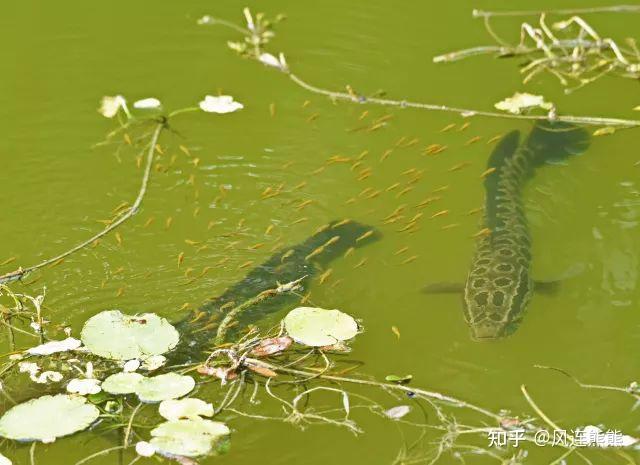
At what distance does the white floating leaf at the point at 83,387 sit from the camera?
12.4 ft

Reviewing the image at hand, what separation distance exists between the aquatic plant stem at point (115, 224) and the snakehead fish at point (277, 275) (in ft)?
2.05

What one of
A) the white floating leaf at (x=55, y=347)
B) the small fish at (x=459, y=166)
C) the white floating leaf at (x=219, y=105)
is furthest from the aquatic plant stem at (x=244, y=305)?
the white floating leaf at (x=219, y=105)

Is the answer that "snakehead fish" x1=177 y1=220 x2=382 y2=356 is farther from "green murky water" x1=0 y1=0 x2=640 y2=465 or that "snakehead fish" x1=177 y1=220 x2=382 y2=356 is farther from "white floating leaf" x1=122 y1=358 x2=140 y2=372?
"white floating leaf" x1=122 y1=358 x2=140 y2=372

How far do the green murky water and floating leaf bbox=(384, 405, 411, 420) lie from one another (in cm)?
6

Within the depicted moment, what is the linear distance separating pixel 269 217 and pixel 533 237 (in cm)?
154

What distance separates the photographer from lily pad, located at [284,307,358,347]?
13.5ft

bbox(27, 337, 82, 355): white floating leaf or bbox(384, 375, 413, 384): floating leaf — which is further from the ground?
bbox(27, 337, 82, 355): white floating leaf

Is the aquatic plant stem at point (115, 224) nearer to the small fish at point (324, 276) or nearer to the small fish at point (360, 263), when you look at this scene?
the small fish at point (324, 276)

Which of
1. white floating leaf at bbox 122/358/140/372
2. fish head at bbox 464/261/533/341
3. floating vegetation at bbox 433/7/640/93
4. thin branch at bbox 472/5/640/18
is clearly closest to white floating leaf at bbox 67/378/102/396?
white floating leaf at bbox 122/358/140/372

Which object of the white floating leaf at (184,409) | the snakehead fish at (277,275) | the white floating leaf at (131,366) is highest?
the white floating leaf at (131,366)

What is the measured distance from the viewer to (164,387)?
382 cm

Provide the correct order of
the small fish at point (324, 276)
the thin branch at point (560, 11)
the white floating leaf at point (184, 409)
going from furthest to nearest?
the thin branch at point (560, 11) → the small fish at point (324, 276) → the white floating leaf at point (184, 409)

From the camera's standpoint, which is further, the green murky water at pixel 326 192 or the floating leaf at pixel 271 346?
the green murky water at pixel 326 192

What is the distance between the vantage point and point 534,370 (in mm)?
4332
